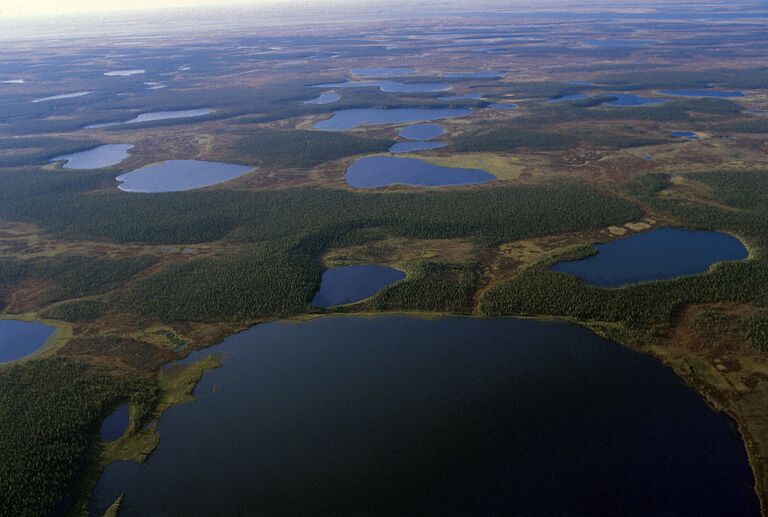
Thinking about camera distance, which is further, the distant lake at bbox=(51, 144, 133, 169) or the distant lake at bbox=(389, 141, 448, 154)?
the distant lake at bbox=(51, 144, 133, 169)

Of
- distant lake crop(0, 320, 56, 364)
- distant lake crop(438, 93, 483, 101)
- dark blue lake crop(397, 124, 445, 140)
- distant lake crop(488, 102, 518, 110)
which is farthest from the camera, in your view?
distant lake crop(438, 93, 483, 101)

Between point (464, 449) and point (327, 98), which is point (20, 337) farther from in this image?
point (327, 98)

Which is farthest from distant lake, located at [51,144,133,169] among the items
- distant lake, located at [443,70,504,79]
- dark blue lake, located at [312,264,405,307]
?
distant lake, located at [443,70,504,79]

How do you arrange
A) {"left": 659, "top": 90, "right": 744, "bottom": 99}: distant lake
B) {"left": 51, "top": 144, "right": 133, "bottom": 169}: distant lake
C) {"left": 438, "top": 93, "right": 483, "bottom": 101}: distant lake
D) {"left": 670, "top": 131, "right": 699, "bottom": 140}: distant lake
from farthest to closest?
{"left": 438, "top": 93, "right": 483, "bottom": 101}: distant lake, {"left": 659, "top": 90, "right": 744, "bottom": 99}: distant lake, {"left": 51, "top": 144, "right": 133, "bottom": 169}: distant lake, {"left": 670, "top": 131, "right": 699, "bottom": 140}: distant lake

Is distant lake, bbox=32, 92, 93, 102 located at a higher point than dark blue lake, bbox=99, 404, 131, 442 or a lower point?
higher

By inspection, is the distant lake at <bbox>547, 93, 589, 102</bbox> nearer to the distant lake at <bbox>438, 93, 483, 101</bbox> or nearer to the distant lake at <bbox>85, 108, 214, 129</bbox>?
the distant lake at <bbox>438, 93, 483, 101</bbox>

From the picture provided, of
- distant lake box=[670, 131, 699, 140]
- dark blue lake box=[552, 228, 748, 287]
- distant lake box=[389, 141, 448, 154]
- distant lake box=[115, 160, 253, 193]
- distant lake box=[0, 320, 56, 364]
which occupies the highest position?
distant lake box=[670, 131, 699, 140]

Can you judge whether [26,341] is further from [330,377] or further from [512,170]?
[512,170]
